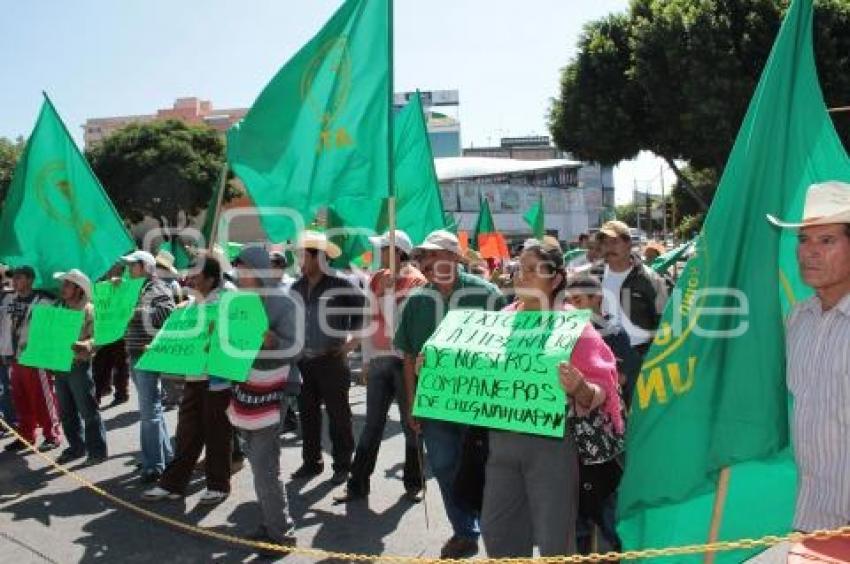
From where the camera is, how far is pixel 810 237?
2727 mm

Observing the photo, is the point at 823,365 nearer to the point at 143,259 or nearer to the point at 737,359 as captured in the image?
the point at 737,359

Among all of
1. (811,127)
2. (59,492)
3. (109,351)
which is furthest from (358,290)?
(109,351)

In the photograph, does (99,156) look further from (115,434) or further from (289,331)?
(289,331)

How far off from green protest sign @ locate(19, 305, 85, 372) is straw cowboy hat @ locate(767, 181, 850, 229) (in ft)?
17.4

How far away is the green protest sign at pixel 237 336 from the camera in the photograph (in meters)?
4.68

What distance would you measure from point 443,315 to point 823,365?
7.78 ft

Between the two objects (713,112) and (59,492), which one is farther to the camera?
(713,112)

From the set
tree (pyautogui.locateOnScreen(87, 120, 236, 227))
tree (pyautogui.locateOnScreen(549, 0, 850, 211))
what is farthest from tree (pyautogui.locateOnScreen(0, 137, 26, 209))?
tree (pyautogui.locateOnScreen(549, 0, 850, 211))

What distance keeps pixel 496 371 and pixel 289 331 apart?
1.94 metres

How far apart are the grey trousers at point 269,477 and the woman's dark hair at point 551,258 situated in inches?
82.7

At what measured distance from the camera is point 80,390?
22.4 feet

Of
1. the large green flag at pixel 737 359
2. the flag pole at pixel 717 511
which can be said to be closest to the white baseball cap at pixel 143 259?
the large green flag at pixel 737 359

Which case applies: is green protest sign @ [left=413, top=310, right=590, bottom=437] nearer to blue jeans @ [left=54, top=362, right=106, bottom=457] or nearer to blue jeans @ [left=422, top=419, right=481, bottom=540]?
blue jeans @ [left=422, top=419, right=481, bottom=540]

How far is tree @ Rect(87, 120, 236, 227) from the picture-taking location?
144 feet
